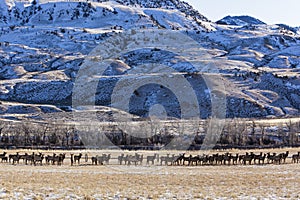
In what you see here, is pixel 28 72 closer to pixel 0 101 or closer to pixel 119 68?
pixel 119 68

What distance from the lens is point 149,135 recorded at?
94562 mm

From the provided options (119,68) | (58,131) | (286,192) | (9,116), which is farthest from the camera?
(119,68)

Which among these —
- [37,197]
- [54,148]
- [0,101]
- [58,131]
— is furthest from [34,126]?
[37,197]

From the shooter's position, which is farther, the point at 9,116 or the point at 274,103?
the point at 274,103

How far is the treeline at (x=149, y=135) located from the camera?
8819 centimetres

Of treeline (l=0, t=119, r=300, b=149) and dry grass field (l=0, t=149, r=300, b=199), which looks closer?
dry grass field (l=0, t=149, r=300, b=199)

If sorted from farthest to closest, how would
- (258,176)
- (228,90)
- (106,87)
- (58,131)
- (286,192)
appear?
(106,87) → (228,90) → (58,131) → (258,176) → (286,192)

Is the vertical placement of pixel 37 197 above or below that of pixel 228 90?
below

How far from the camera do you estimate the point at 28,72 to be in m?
194

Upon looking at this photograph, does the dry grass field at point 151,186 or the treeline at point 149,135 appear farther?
the treeline at point 149,135

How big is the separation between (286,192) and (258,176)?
10358 millimetres

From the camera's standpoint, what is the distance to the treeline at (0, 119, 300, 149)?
88.2 m

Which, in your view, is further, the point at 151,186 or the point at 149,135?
the point at 149,135

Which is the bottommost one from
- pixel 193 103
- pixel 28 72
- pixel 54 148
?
pixel 54 148
